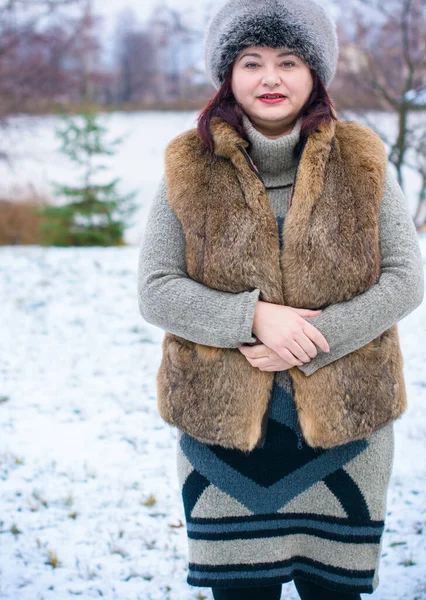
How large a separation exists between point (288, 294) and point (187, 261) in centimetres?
29

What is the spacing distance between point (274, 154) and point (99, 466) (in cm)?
222

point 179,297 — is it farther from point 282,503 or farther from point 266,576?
point 266,576

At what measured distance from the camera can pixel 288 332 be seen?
153 cm

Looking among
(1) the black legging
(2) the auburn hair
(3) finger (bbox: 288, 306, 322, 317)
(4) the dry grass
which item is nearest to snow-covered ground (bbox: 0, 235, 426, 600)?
(1) the black legging

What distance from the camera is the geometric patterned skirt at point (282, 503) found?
1687 millimetres

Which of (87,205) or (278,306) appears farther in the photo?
(87,205)

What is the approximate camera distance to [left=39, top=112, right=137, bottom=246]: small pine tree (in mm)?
8555

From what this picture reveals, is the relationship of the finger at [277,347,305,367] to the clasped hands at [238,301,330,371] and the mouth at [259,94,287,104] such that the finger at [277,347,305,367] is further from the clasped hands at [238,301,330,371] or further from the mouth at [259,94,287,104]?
the mouth at [259,94,287,104]

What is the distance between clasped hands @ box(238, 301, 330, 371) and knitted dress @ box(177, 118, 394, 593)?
0.35 ft

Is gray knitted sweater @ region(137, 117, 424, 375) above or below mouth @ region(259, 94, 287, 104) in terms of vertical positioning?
below

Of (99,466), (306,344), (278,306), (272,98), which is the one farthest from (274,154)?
(99,466)

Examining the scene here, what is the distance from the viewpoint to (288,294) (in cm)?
161

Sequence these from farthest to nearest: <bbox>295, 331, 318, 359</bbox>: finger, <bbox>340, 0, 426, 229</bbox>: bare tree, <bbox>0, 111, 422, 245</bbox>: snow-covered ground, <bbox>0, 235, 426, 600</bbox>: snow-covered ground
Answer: <bbox>0, 111, 422, 245</bbox>: snow-covered ground
<bbox>340, 0, 426, 229</bbox>: bare tree
<bbox>0, 235, 426, 600</bbox>: snow-covered ground
<bbox>295, 331, 318, 359</bbox>: finger

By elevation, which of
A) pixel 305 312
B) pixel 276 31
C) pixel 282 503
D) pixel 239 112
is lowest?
pixel 282 503
